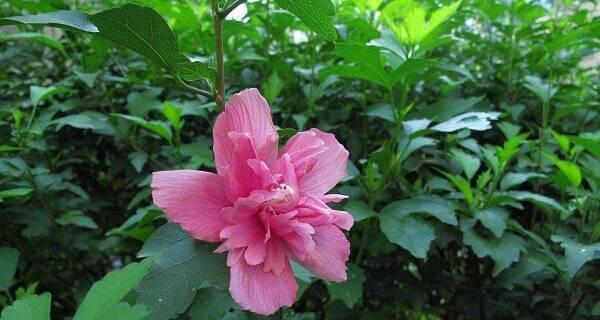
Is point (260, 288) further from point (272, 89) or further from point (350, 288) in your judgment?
point (272, 89)

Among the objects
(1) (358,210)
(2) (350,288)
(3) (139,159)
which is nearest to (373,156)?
(1) (358,210)

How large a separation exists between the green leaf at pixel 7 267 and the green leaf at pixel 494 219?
91cm

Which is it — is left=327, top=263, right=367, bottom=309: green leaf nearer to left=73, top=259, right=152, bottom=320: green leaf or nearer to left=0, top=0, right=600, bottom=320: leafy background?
left=0, top=0, right=600, bottom=320: leafy background

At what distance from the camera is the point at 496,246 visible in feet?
3.61

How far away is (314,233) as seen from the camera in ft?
1.90

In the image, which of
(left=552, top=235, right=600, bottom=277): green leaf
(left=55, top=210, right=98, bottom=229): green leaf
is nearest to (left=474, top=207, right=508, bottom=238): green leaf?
(left=552, top=235, right=600, bottom=277): green leaf

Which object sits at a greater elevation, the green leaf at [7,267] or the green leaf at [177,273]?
the green leaf at [177,273]

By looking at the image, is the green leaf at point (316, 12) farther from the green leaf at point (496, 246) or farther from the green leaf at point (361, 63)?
the green leaf at point (496, 246)

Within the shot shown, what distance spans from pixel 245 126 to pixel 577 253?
0.75 metres

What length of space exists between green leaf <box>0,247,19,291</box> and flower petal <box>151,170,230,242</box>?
622 mm

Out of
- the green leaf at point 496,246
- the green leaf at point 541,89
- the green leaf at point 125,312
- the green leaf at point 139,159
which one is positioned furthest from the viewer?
the green leaf at point 541,89

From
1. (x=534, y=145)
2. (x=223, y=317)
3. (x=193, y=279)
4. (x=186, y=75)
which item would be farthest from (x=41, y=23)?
(x=534, y=145)

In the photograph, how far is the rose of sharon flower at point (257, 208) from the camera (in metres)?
0.55

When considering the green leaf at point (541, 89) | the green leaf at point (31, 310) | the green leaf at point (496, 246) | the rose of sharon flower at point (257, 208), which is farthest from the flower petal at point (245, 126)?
the green leaf at point (541, 89)
